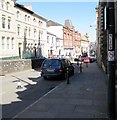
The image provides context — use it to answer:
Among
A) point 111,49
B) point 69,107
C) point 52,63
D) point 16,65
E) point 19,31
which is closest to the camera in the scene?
point 111,49

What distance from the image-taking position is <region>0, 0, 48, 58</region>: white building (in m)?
43.5

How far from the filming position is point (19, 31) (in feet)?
164

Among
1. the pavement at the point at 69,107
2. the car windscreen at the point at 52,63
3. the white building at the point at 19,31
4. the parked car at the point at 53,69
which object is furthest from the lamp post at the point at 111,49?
the white building at the point at 19,31

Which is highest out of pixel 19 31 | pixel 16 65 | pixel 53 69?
pixel 19 31

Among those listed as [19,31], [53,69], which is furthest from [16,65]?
[19,31]

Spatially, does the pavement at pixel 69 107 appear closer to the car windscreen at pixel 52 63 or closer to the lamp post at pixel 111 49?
the lamp post at pixel 111 49

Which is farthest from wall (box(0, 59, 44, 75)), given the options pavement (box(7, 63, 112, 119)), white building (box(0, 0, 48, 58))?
pavement (box(7, 63, 112, 119))

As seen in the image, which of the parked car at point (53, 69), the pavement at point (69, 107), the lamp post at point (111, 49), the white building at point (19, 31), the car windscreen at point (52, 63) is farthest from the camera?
the white building at point (19, 31)

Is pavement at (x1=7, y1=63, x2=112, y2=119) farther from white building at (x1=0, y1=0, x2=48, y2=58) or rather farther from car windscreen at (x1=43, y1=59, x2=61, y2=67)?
white building at (x1=0, y1=0, x2=48, y2=58)

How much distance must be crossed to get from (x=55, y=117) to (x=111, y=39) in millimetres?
2860

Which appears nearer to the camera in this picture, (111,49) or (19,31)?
(111,49)

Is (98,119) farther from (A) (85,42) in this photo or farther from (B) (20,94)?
(A) (85,42)

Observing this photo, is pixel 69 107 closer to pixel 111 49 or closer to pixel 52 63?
pixel 111 49

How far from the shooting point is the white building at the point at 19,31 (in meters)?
43.5
